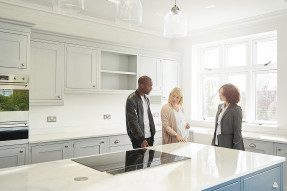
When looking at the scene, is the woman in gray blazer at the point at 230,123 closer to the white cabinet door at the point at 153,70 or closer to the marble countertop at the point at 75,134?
the marble countertop at the point at 75,134

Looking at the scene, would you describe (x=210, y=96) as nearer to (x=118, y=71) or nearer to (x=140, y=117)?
(x=118, y=71)

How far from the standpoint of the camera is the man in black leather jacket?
300cm

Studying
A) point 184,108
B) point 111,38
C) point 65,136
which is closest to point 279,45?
point 184,108

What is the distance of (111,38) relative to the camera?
15.9 feet

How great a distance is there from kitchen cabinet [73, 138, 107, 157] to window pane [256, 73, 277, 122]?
270 centimetres

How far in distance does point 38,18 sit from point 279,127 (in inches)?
159

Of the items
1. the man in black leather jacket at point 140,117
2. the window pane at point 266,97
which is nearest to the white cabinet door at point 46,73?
the man in black leather jacket at point 140,117

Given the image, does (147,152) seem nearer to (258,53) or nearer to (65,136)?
(65,136)

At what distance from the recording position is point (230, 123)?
10.3 feet

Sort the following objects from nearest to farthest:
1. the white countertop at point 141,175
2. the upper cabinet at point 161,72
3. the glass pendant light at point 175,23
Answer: the white countertop at point 141,175, the glass pendant light at point 175,23, the upper cabinet at point 161,72

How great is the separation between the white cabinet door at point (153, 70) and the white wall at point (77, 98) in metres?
0.46

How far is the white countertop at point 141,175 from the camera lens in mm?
1443

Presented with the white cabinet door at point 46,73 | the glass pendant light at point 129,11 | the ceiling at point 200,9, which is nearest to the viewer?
the glass pendant light at point 129,11

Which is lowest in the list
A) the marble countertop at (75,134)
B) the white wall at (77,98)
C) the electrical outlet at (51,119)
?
the marble countertop at (75,134)
